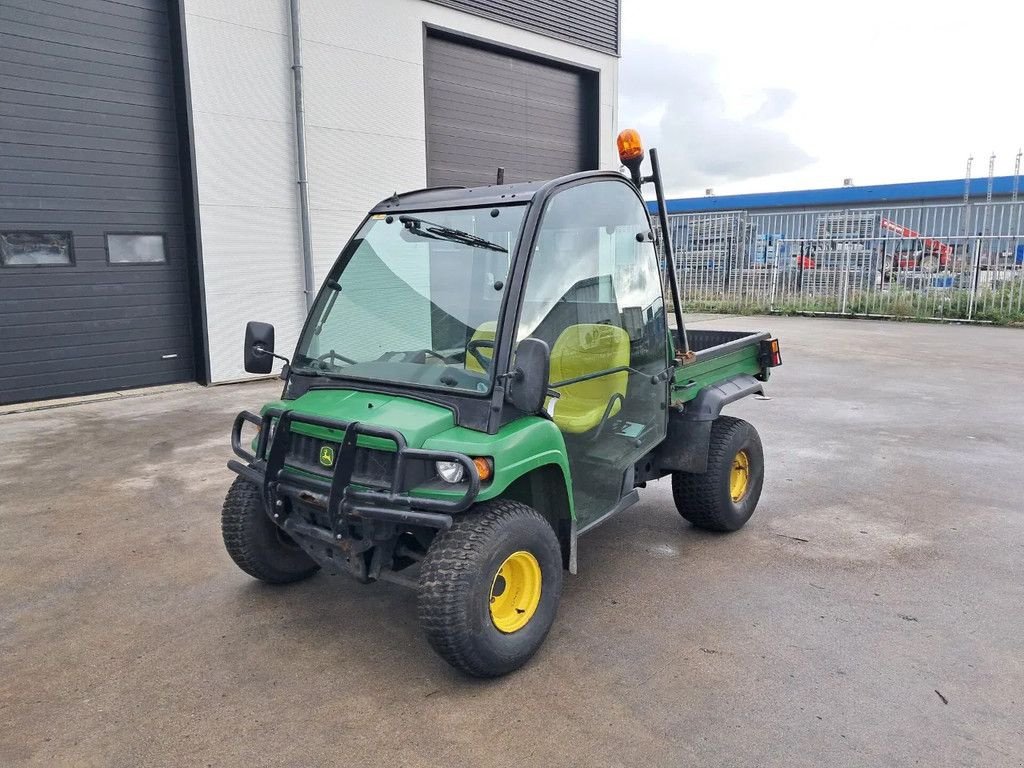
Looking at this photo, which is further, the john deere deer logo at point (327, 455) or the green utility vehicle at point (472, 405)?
the john deere deer logo at point (327, 455)

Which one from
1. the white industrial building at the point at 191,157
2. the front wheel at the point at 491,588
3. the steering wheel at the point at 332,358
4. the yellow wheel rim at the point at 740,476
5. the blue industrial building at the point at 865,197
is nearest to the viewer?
the front wheel at the point at 491,588

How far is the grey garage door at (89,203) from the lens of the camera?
313 inches

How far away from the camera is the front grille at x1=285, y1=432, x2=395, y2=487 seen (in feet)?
9.33

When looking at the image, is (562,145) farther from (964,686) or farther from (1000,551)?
(964,686)

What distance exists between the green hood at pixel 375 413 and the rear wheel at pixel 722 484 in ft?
6.13

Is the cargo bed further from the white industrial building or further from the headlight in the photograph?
the white industrial building

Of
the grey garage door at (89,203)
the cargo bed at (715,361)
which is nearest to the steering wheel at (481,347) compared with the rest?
the cargo bed at (715,361)

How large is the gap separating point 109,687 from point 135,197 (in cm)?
745

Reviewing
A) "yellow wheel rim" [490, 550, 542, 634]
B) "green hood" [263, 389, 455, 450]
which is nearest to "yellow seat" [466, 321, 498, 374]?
"green hood" [263, 389, 455, 450]

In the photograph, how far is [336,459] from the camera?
2.93 meters

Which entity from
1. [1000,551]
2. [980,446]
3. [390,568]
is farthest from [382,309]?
[980,446]

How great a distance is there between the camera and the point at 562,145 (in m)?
13.3

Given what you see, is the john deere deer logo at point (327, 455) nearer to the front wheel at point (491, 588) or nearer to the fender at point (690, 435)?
the front wheel at point (491, 588)

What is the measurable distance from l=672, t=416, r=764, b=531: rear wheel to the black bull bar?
1914mm
